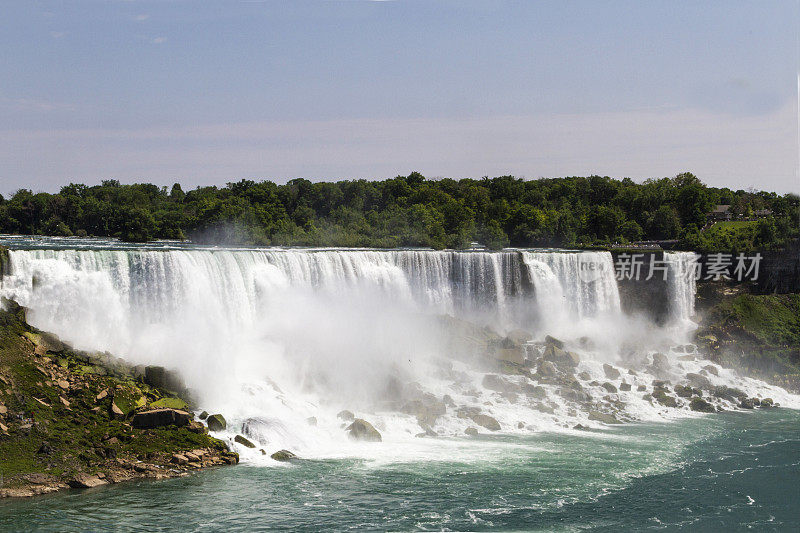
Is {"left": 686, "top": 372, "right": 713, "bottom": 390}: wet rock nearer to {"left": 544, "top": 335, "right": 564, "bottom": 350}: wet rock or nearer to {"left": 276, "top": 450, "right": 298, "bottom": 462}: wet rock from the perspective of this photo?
{"left": 544, "top": 335, "right": 564, "bottom": 350}: wet rock

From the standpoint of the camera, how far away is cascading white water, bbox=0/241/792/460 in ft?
90.6

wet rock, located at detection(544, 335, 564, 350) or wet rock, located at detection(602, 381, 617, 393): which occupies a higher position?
wet rock, located at detection(544, 335, 564, 350)

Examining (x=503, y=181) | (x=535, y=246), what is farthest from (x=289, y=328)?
(x=503, y=181)

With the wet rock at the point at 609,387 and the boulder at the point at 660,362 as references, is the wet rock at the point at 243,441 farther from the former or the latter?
the boulder at the point at 660,362

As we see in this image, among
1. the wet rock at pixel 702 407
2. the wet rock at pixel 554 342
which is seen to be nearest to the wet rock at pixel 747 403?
the wet rock at pixel 702 407

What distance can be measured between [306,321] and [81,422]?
13.3 meters

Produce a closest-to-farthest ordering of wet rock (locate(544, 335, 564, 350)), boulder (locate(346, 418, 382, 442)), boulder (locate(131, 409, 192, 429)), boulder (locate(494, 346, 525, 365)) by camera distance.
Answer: boulder (locate(131, 409, 192, 429)) → boulder (locate(346, 418, 382, 442)) → boulder (locate(494, 346, 525, 365)) → wet rock (locate(544, 335, 564, 350))

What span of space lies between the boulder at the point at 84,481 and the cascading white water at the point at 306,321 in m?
5.52

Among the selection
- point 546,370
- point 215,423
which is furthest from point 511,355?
point 215,423

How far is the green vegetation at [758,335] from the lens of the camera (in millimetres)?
40438

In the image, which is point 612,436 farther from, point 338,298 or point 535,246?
point 535,246

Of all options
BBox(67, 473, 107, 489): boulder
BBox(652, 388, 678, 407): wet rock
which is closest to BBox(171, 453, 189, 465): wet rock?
BBox(67, 473, 107, 489): boulder

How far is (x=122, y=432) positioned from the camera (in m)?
22.7

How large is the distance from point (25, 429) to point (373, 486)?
33.0ft
